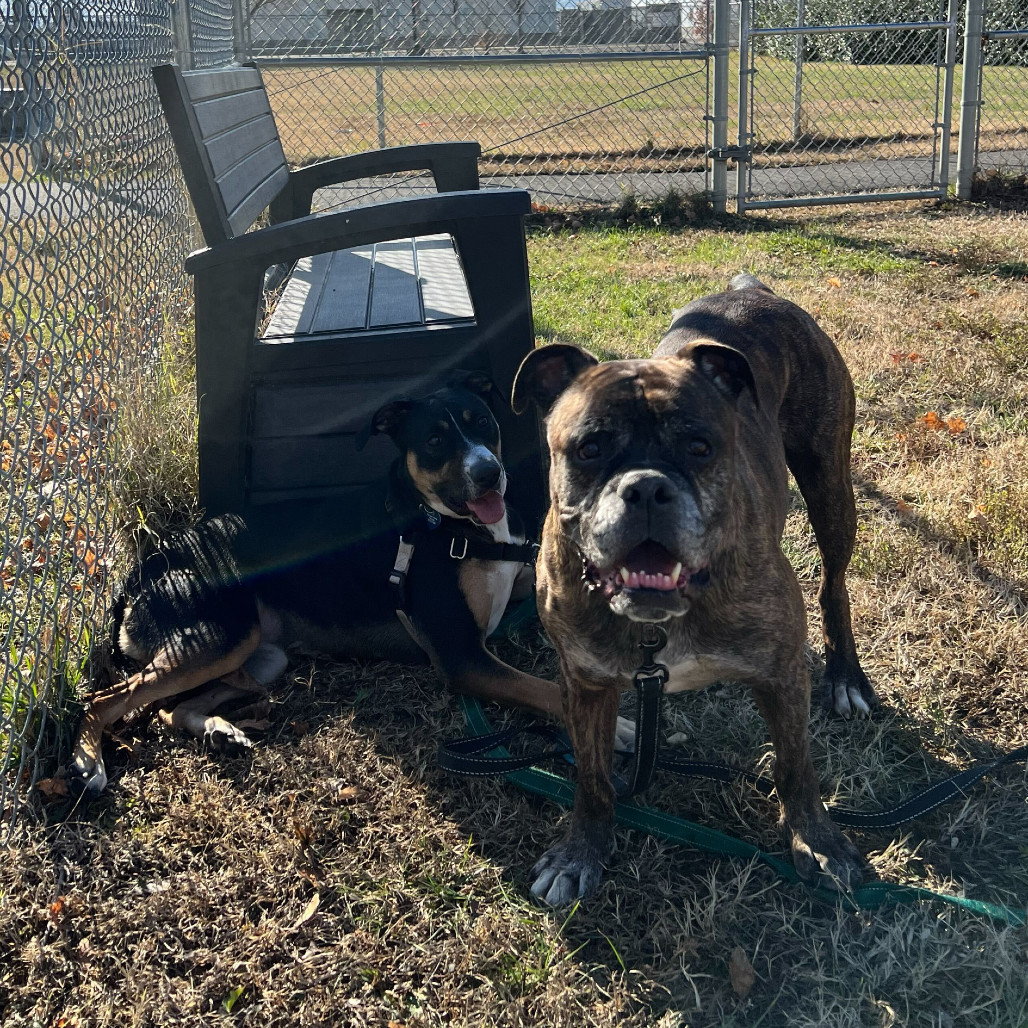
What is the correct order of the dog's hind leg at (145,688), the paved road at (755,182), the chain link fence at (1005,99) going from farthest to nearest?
the chain link fence at (1005,99) → the paved road at (755,182) → the dog's hind leg at (145,688)

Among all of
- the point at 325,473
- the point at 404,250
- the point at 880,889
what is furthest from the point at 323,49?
the point at 880,889

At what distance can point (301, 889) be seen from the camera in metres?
2.79

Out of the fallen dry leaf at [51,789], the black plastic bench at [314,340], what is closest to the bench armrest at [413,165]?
the black plastic bench at [314,340]

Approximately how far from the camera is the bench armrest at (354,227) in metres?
3.75

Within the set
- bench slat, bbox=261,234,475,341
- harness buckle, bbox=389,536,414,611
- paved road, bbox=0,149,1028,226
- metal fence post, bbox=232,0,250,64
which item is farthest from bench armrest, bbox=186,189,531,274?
paved road, bbox=0,149,1028,226

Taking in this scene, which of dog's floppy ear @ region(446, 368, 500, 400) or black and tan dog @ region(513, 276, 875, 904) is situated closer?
black and tan dog @ region(513, 276, 875, 904)

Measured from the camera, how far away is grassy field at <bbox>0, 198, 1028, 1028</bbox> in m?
2.42

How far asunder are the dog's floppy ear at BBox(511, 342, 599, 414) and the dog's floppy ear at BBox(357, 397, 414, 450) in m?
0.98

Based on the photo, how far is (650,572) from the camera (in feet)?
7.73

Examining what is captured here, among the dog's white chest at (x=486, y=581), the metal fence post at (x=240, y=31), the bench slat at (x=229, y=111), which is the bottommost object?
the dog's white chest at (x=486, y=581)

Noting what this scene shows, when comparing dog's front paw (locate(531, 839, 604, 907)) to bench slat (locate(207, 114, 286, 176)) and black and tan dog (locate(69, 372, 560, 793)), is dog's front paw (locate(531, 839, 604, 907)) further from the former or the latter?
bench slat (locate(207, 114, 286, 176))

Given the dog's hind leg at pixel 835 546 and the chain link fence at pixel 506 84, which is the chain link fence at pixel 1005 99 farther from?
the dog's hind leg at pixel 835 546

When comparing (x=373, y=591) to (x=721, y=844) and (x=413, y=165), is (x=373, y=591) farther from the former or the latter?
(x=413, y=165)

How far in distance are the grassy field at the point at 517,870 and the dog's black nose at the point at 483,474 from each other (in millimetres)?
766
